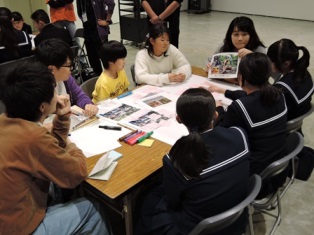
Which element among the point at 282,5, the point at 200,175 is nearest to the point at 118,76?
the point at 200,175

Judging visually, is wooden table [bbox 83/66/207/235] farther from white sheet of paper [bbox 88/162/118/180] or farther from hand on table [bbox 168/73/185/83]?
hand on table [bbox 168/73/185/83]

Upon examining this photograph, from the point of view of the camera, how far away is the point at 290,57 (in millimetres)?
2184

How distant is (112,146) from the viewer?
1.71 m

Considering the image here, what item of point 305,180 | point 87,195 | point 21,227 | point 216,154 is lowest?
point 305,180

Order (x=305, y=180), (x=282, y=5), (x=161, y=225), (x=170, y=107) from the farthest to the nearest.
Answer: (x=282, y=5) → (x=305, y=180) → (x=170, y=107) → (x=161, y=225)

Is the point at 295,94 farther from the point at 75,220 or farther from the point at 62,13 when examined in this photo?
the point at 62,13

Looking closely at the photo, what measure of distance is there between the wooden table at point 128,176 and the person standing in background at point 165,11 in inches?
117

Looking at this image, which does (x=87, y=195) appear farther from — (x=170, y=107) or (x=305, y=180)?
(x=305, y=180)

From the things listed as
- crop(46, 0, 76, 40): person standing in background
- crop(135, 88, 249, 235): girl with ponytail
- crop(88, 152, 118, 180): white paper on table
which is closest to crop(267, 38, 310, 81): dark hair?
crop(135, 88, 249, 235): girl with ponytail

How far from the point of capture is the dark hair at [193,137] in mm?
1232

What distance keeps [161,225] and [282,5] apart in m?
8.94

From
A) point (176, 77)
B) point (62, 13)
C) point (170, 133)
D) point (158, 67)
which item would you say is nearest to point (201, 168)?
point (170, 133)

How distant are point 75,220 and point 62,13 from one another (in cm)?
399

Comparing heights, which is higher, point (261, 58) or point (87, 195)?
point (261, 58)
